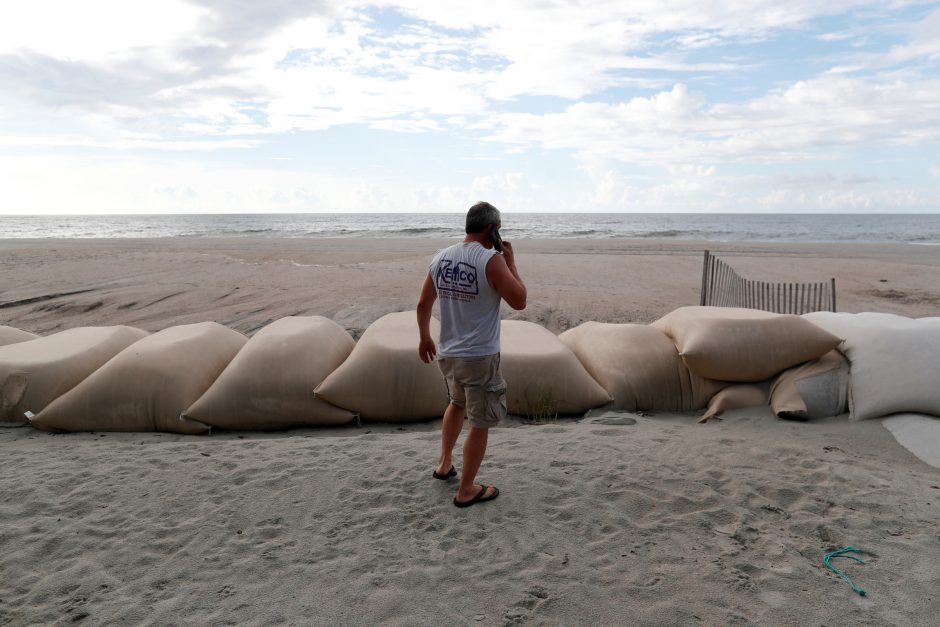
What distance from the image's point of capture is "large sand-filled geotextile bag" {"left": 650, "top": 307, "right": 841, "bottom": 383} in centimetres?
360

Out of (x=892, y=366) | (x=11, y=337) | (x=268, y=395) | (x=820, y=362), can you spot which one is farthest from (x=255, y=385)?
(x=892, y=366)

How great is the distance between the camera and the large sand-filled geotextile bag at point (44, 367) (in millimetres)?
3646

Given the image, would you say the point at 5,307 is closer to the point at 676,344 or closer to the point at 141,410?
the point at 141,410

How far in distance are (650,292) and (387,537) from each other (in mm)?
7020

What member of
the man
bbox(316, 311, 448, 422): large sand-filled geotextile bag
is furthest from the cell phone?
bbox(316, 311, 448, 422): large sand-filled geotextile bag

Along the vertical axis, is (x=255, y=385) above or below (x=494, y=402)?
below

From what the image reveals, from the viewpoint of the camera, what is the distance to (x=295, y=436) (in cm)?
352

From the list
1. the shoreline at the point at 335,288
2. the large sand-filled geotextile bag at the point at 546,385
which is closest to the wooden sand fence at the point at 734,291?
the shoreline at the point at 335,288

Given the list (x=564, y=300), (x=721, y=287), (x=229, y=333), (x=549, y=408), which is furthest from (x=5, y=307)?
(x=721, y=287)

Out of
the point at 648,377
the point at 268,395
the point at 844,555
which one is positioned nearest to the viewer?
the point at 844,555

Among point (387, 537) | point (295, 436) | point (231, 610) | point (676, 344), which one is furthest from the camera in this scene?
point (676, 344)

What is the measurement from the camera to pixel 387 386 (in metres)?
3.66

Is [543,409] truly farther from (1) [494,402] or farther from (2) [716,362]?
(1) [494,402]

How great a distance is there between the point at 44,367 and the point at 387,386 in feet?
6.99
